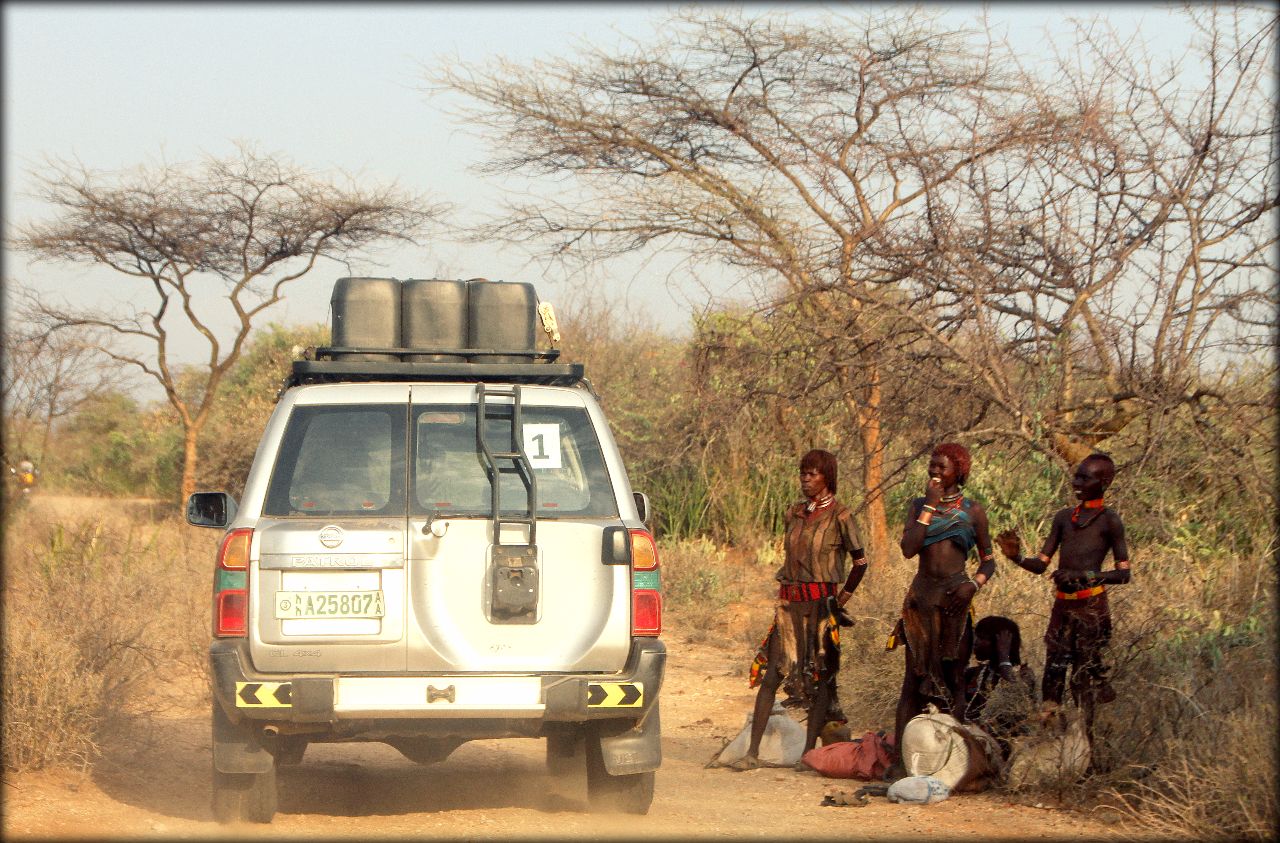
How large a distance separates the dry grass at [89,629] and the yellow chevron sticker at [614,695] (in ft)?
9.64

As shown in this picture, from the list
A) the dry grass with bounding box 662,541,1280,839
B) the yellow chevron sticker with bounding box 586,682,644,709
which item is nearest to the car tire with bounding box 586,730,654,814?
the yellow chevron sticker with bounding box 586,682,644,709

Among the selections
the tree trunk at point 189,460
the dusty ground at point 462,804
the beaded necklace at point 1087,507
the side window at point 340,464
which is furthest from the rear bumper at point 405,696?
the tree trunk at point 189,460

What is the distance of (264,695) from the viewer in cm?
542

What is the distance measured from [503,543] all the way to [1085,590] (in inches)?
107

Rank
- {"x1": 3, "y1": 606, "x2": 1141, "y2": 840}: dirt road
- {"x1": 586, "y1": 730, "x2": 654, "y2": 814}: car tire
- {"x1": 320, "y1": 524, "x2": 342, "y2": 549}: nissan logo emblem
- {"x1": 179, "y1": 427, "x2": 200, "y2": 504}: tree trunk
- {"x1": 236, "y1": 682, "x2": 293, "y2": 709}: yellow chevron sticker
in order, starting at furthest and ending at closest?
{"x1": 179, "y1": 427, "x2": 200, "y2": 504}: tree trunk → {"x1": 586, "y1": 730, "x2": 654, "y2": 814}: car tire → {"x1": 3, "y1": 606, "x2": 1141, "y2": 840}: dirt road → {"x1": 320, "y1": 524, "x2": 342, "y2": 549}: nissan logo emblem → {"x1": 236, "y1": 682, "x2": 293, "y2": 709}: yellow chevron sticker

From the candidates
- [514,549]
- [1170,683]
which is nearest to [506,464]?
[514,549]

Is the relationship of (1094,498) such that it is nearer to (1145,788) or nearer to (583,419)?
(1145,788)

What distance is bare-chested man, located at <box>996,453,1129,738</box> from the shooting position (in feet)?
21.3

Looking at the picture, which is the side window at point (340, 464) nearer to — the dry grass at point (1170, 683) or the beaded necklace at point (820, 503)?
the beaded necklace at point (820, 503)

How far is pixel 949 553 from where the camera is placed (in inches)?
273

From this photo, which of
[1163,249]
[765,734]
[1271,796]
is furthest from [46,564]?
[1271,796]

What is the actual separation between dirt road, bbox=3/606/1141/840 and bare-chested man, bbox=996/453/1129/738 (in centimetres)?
59

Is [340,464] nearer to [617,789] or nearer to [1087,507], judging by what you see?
[617,789]

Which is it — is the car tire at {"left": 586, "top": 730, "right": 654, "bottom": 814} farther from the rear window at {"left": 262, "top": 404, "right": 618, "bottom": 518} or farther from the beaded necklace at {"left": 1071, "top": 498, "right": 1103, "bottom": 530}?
the beaded necklace at {"left": 1071, "top": 498, "right": 1103, "bottom": 530}
